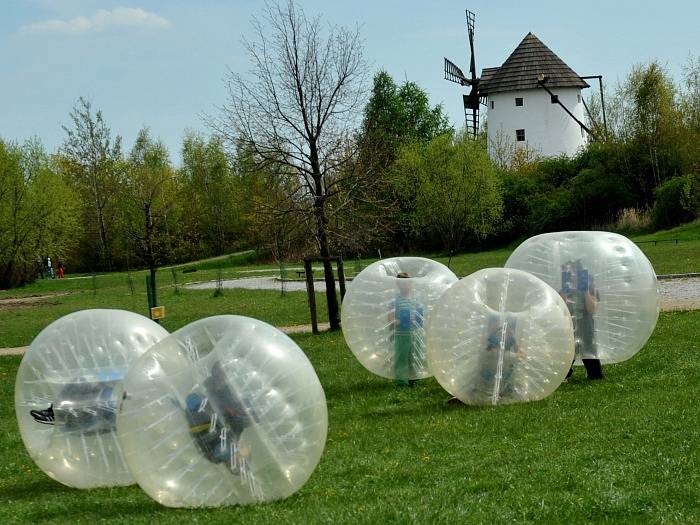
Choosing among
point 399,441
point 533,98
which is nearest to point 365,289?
point 399,441

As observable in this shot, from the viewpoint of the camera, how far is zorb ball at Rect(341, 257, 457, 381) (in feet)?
45.0

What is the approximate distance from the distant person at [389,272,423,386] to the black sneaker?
586 centimetres

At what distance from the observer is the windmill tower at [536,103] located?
225ft

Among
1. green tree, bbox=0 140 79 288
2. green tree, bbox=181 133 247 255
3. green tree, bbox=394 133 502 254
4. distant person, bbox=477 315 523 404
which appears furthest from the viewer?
green tree, bbox=181 133 247 255

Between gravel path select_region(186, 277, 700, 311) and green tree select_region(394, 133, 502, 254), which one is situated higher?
green tree select_region(394, 133, 502, 254)

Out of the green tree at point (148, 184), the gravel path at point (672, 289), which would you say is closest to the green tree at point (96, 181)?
the green tree at point (148, 184)

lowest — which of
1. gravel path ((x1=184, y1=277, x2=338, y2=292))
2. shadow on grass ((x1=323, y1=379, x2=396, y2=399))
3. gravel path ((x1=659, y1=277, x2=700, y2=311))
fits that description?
gravel path ((x1=659, y1=277, x2=700, y2=311))

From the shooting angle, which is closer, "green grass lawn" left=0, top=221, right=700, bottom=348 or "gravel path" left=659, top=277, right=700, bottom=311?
"gravel path" left=659, top=277, right=700, bottom=311

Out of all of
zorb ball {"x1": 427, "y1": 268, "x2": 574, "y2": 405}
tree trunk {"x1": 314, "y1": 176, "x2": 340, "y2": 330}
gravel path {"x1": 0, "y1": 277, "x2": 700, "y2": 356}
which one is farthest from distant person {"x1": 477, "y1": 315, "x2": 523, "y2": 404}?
gravel path {"x1": 0, "y1": 277, "x2": 700, "y2": 356}

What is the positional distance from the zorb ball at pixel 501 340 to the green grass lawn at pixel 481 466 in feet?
1.03

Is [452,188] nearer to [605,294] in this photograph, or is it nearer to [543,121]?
[543,121]

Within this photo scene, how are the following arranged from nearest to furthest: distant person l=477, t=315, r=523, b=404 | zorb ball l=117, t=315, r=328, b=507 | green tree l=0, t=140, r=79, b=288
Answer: zorb ball l=117, t=315, r=328, b=507
distant person l=477, t=315, r=523, b=404
green tree l=0, t=140, r=79, b=288

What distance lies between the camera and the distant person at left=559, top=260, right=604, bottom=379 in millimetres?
13023

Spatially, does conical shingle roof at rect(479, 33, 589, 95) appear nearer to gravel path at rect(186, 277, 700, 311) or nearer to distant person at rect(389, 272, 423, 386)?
gravel path at rect(186, 277, 700, 311)
